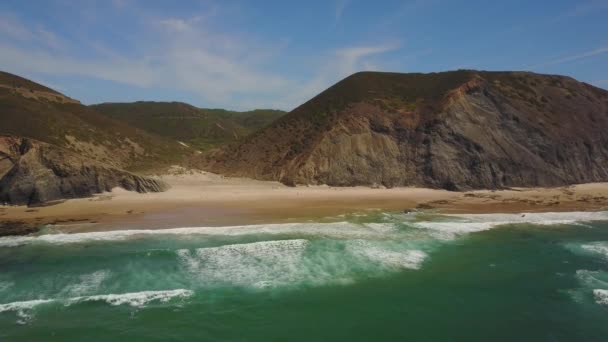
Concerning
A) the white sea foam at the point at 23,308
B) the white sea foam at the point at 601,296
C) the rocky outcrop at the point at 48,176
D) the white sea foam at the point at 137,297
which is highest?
the rocky outcrop at the point at 48,176

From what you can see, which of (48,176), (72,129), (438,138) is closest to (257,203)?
(48,176)

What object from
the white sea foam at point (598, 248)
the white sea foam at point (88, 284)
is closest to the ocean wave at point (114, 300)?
the white sea foam at point (88, 284)

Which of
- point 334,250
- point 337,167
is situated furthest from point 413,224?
point 337,167

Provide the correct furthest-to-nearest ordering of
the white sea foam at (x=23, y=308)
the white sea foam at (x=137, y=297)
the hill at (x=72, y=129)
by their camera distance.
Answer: the hill at (x=72, y=129), the white sea foam at (x=137, y=297), the white sea foam at (x=23, y=308)

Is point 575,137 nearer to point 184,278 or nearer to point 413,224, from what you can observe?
point 413,224

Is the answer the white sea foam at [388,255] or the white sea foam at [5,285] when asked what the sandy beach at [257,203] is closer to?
the white sea foam at [388,255]

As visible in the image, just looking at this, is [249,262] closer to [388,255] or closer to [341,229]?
[388,255]

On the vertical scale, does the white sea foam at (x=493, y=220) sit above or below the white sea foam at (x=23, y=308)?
above

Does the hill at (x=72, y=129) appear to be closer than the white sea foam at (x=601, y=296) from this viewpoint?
No

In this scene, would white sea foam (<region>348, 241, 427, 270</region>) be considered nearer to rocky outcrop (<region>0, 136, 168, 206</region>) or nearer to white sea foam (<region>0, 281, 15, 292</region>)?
white sea foam (<region>0, 281, 15, 292</region>)
